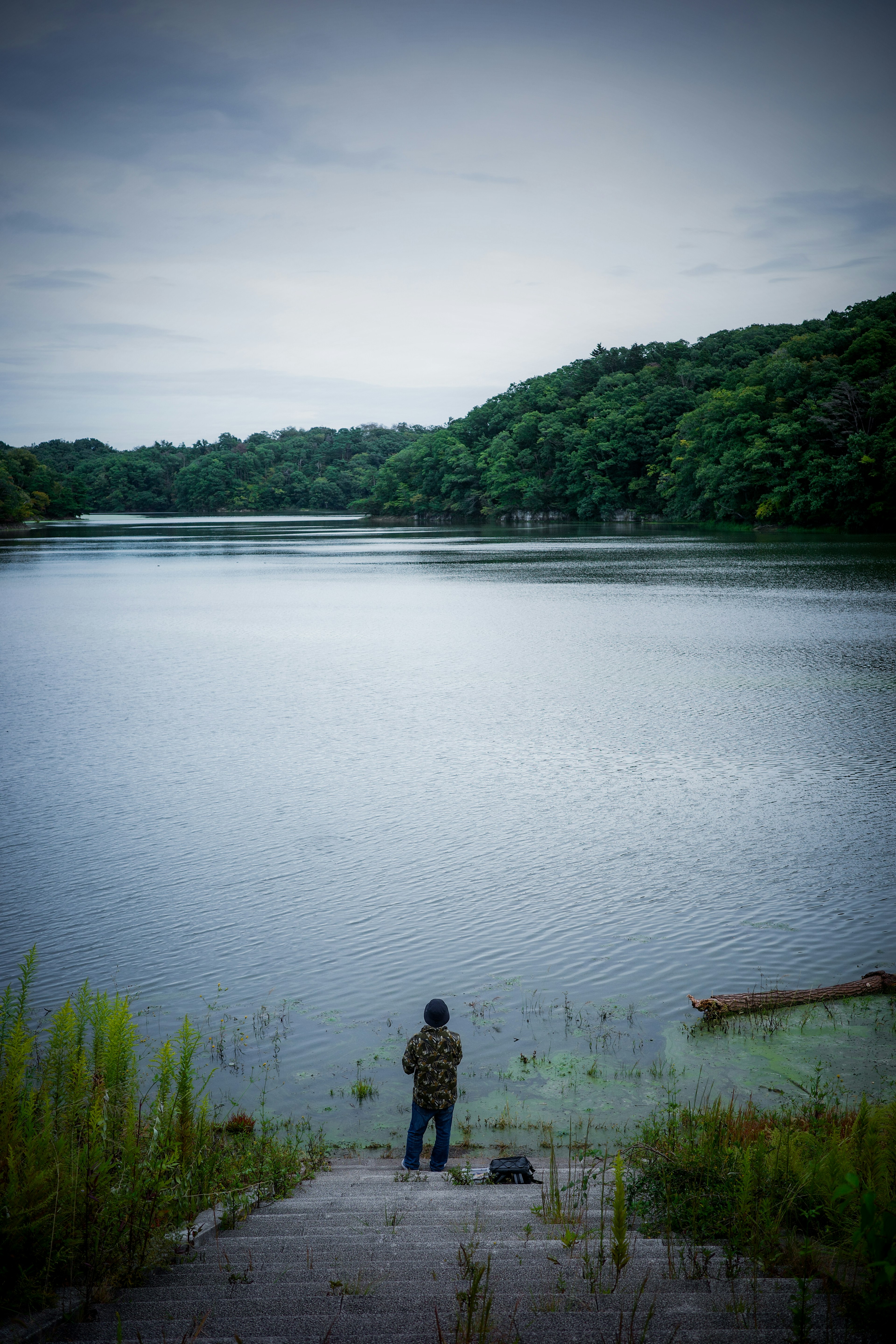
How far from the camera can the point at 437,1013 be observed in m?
5.74

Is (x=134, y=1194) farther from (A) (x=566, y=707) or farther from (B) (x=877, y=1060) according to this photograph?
(A) (x=566, y=707)

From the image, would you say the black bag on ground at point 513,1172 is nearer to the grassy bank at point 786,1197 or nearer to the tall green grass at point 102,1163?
the grassy bank at point 786,1197

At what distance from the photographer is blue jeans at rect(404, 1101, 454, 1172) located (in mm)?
5777

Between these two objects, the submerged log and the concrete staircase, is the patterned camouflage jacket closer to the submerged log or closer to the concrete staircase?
the concrete staircase

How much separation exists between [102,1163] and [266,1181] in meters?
1.40

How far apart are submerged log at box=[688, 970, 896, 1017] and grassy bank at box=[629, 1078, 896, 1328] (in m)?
2.35

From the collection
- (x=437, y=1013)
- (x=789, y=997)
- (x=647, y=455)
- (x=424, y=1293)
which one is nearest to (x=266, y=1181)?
(x=437, y=1013)

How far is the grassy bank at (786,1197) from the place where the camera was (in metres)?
3.04

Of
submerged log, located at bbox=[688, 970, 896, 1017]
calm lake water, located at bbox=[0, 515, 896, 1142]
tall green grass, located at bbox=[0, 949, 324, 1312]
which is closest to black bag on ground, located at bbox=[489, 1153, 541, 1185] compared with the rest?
tall green grass, located at bbox=[0, 949, 324, 1312]

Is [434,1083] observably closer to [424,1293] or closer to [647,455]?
[424,1293]

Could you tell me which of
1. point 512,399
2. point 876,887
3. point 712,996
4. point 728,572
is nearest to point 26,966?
point 712,996

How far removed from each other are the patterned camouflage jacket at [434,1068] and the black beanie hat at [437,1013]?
0.11 m

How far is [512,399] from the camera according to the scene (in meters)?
132

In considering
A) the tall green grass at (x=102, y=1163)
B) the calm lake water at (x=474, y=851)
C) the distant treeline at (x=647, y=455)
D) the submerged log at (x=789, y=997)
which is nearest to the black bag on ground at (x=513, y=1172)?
the tall green grass at (x=102, y=1163)
